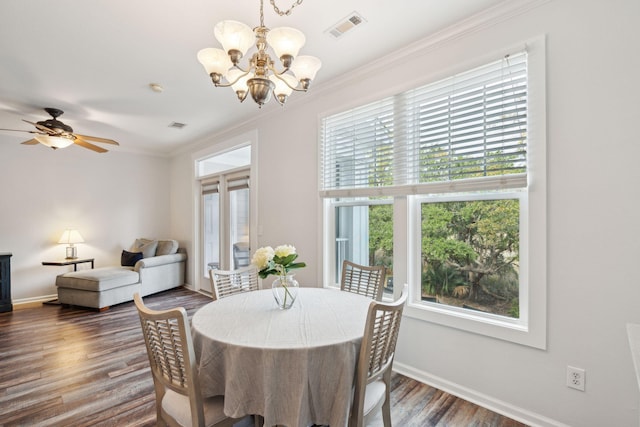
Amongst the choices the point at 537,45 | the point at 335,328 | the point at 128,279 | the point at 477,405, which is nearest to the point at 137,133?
the point at 128,279

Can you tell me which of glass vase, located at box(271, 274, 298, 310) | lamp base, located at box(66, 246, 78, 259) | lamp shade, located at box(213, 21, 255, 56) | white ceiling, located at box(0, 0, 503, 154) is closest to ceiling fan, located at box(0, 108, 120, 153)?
white ceiling, located at box(0, 0, 503, 154)

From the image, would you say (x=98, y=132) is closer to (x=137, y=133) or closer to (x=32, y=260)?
(x=137, y=133)

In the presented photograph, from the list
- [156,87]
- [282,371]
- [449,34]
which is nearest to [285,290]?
[282,371]

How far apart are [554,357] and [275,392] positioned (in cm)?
165

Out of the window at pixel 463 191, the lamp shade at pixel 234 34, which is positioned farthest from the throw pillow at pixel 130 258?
the lamp shade at pixel 234 34

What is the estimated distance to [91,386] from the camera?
2348 millimetres

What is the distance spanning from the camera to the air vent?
2055 mm

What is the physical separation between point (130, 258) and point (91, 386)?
3156mm

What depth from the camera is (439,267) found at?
2.40 meters

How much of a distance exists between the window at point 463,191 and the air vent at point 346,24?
2.12ft

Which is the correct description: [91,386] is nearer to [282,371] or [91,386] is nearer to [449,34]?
[282,371]

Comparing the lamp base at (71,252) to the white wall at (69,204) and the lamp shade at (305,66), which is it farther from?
the lamp shade at (305,66)

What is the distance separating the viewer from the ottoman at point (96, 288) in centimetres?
425

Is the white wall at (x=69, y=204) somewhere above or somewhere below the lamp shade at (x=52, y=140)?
below
